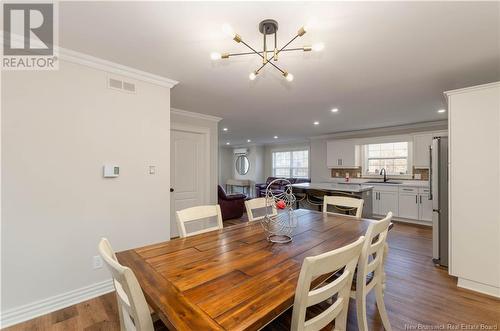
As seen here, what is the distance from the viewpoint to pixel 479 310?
81.4 inches

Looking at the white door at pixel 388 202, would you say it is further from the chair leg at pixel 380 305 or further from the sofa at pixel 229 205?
the chair leg at pixel 380 305

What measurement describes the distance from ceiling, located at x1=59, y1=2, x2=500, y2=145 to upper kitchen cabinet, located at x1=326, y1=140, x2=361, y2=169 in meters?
2.95

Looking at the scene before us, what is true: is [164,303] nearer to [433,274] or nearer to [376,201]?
[433,274]

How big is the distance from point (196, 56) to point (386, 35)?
1670 millimetres

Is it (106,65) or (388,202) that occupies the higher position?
(106,65)

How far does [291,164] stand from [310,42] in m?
7.63

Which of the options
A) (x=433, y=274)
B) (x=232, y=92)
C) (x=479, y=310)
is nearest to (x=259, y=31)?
(x=232, y=92)

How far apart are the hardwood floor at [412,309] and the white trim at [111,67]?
2.33 meters

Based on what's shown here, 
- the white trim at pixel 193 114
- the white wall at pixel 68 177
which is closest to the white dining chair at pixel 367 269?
the white wall at pixel 68 177

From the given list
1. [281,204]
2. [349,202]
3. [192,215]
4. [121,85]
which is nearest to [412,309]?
[349,202]

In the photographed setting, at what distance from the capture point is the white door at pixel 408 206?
16.8 feet

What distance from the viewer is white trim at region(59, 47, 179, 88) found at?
2100 mm

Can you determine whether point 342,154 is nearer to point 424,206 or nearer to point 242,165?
point 424,206

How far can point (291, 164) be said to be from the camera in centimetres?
940
